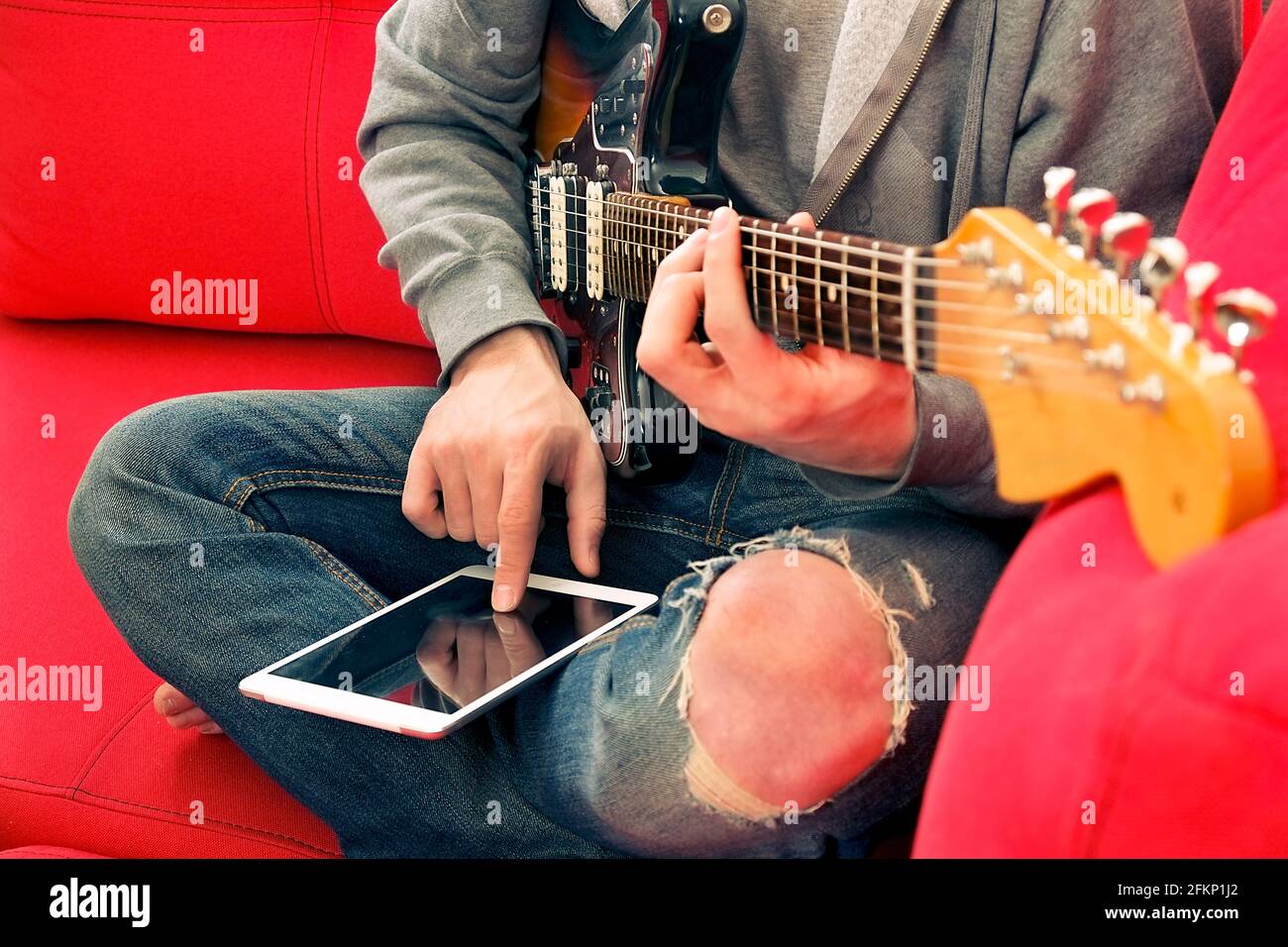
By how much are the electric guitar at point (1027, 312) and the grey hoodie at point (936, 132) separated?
64 millimetres

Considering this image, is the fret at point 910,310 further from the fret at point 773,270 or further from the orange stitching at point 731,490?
the orange stitching at point 731,490

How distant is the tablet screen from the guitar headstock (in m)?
0.41

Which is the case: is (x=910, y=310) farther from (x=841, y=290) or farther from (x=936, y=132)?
(x=936, y=132)

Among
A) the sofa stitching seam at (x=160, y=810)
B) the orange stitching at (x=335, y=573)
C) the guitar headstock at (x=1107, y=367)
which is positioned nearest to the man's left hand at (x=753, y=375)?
the guitar headstock at (x=1107, y=367)

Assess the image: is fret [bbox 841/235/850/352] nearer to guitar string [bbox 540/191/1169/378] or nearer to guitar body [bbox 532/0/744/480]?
guitar string [bbox 540/191/1169/378]

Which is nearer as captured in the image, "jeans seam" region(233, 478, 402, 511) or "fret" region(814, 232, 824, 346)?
"fret" region(814, 232, 824, 346)

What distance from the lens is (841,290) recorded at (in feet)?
2.03

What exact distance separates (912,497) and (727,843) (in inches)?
11.3

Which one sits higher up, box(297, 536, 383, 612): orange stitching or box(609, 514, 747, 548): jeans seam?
box(609, 514, 747, 548): jeans seam

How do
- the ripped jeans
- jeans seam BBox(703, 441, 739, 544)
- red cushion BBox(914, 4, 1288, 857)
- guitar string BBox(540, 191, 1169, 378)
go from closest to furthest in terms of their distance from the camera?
red cushion BBox(914, 4, 1288, 857) → guitar string BBox(540, 191, 1169, 378) → the ripped jeans → jeans seam BBox(703, 441, 739, 544)

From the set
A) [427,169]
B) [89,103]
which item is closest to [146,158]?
[89,103]

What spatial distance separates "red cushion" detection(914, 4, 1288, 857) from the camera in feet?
1.30

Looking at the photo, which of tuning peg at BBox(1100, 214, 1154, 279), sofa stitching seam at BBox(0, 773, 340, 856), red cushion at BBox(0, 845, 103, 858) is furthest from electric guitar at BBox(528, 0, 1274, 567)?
red cushion at BBox(0, 845, 103, 858)

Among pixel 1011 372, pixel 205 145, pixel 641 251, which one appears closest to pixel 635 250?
pixel 641 251
